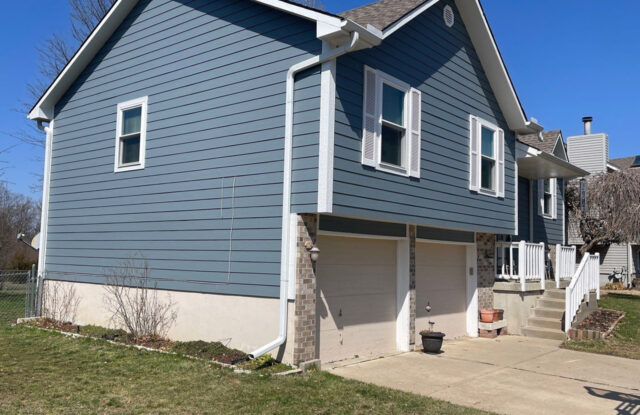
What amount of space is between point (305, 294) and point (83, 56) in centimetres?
801

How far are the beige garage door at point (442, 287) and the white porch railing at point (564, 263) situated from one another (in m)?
3.02

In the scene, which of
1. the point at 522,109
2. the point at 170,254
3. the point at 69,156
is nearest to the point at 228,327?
the point at 170,254

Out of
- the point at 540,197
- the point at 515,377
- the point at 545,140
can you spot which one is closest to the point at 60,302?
the point at 515,377

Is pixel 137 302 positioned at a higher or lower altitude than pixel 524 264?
lower

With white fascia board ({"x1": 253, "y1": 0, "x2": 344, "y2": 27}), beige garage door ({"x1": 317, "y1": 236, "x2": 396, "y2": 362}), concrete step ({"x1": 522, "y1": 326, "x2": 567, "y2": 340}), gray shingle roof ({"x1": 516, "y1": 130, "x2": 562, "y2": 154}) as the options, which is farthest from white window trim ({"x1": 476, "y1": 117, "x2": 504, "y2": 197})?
white fascia board ({"x1": 253, "y1": 0, "x2": 344, "y2": 27})

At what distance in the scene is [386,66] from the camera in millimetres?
9305

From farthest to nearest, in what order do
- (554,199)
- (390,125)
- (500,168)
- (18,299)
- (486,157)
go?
(554,199) → (18,299) → (500,168) → (486,157) → (390,125)

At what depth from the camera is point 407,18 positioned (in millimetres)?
9273

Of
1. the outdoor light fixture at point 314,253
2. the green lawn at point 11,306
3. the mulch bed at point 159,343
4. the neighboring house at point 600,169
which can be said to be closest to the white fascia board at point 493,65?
the outdoor light fixture at point 314,253

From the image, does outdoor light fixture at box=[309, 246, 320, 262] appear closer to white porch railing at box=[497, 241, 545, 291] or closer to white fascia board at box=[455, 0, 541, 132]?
white fascia board at box=[455, 0, 541, 132]

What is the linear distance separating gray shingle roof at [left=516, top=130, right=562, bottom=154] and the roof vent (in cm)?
684

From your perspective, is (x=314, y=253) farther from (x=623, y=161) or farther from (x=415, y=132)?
(x=623, y=161)

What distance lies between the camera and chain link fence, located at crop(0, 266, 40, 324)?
496 inches

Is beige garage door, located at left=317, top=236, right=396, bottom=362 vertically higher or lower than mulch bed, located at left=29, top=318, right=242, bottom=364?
higher
